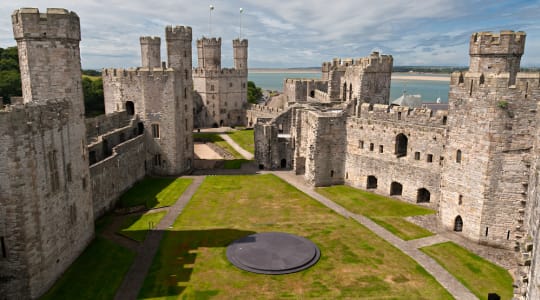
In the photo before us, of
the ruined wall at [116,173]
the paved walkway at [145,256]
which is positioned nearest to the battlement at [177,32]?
the ruined wall at [116,173]

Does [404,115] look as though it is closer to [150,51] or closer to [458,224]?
[458,224]

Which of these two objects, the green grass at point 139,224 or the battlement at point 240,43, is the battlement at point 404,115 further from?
the battlement at point 240,43

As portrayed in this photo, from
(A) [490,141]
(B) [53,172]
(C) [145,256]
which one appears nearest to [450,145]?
(A) [490,141]

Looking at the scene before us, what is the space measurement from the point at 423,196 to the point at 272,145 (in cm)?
1490

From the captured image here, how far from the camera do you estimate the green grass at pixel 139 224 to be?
2323 centimetres

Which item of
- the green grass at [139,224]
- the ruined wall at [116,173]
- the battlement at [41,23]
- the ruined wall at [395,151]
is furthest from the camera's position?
the ruined wall at [395,151]

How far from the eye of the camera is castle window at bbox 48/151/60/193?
17.5 m

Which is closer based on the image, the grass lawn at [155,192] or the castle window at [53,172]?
the castle window at [53,172]

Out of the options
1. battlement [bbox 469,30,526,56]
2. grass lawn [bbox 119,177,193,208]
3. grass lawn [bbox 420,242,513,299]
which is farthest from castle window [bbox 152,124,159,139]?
battlement [bbox 469,30,526,56]

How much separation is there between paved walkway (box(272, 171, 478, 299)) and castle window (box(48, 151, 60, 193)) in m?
17.2

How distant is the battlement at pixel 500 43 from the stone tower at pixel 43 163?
2165cm

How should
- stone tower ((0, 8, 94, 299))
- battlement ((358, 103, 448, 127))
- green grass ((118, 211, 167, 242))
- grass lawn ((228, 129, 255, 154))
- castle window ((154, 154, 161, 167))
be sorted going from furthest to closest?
1. grass lawn ((228, 129, 255, 154))
2. castle window ((154, 154, 161, 167))
3. battlement ((358, 103, 448, 127))
4. green grass ((118, 211, 167, 242))
5. stone tower ((0, 8, 94, 299))

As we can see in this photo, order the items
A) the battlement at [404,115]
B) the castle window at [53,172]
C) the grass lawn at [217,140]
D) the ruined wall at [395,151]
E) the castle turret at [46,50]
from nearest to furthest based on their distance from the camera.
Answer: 1. the castle window at [53,172]
2. the castle turret at [46,50]
3. the battlement at [404,115]
4. the ruined wall at [395,151]
5. the grass lawn at [217,140]

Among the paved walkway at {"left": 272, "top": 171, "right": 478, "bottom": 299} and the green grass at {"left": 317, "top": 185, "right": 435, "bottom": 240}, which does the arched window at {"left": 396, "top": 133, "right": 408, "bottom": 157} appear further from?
the paved walkway at {"left": 272, "top": 171, "right": 478, "bottom": 299}
